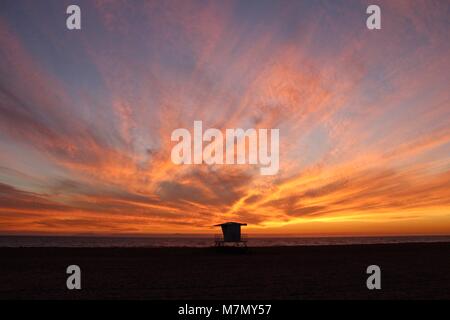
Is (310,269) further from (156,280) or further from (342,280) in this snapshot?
(156,280)

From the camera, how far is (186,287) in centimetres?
1917

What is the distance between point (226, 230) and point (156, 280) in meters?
27.9

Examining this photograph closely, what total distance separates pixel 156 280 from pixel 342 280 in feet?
31.8
